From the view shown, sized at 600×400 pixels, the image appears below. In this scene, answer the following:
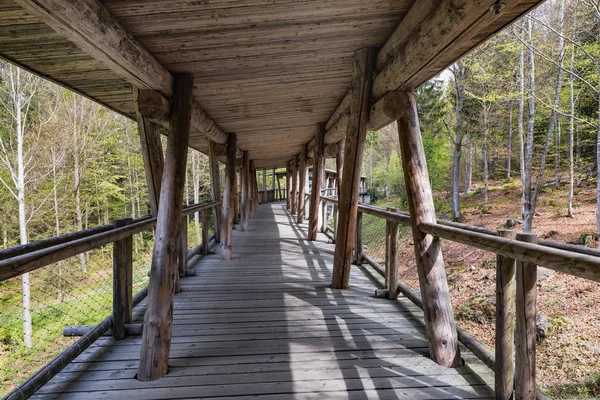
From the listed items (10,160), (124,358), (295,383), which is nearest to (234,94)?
(124,358)

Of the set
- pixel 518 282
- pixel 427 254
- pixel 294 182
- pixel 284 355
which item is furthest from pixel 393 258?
pixel 294 182

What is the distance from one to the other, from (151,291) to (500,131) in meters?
20.9

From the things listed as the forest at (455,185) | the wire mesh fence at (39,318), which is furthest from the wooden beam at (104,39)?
the wire mesh fence at (39,318)

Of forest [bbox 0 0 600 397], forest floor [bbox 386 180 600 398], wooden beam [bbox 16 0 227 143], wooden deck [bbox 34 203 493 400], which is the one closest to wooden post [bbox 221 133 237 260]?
wooden deck [bbox 34 203 493 400]

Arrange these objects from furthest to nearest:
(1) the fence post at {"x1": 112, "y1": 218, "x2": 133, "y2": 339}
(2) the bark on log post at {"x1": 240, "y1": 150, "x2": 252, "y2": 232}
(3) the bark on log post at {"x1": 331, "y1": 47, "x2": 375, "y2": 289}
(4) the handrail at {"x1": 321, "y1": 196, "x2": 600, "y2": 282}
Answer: (2) the bark on log post at {"x1": 240, "y1": 150, "x2": 252, "y2": 232}
(3) the bark on log post at {"x1": 331, "y1": 47, "x2": 375, "y2": 289}
(1) the fence post at {"x1": 112, "y1": 218, "x2": 133, "y2": 339}
(4) the handrail at {"x1": 321, "y1": 196, "x2": 600, "y2": 282}

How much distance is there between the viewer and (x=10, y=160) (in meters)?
9.56

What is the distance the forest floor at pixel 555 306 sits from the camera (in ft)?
14.9

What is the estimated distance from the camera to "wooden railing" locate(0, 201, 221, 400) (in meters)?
1.56

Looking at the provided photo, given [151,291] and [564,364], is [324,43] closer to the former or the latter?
[151,291]

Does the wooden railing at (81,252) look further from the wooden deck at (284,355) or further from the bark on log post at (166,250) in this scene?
the bark on log post at (166,250)

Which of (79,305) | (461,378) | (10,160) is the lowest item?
(79,305)

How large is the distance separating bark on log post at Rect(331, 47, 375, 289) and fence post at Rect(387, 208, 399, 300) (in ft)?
1.43

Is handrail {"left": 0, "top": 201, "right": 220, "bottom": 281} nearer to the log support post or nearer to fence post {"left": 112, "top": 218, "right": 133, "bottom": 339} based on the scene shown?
fence post {"left": 112, "top": 218, "right": 133, "bottom": 339}

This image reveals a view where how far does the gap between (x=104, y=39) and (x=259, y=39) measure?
114 cm
